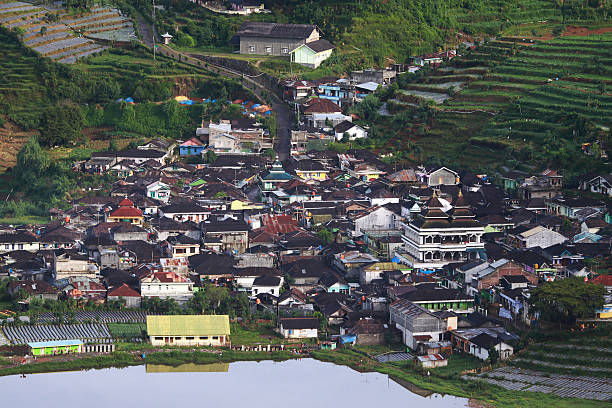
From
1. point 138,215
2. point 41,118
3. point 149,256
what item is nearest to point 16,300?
point 149,256

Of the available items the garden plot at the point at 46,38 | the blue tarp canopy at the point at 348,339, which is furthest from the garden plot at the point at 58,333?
the garden plot at the point at 46,38

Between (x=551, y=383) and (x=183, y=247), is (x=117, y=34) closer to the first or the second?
(x=183, y=247)

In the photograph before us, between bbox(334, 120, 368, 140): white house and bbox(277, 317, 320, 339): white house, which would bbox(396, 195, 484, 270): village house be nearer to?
bbox(277, 317, 320, 339): white house

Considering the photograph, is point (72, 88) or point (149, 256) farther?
point (72, 88)

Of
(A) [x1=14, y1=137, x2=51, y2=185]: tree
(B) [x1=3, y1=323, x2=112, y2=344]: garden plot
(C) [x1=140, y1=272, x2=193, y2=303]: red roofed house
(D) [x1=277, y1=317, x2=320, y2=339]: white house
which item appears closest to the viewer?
(B) [x1=3, y1=323, x2=112, y2=344]: garden plot

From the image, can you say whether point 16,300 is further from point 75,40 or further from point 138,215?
point 75,40

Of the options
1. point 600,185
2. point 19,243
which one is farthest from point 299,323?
point 600,185

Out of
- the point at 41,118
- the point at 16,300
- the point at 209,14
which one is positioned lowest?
the point at 16,300

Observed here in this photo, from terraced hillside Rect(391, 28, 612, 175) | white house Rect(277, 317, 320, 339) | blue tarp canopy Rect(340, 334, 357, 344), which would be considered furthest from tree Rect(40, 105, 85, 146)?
blue tarp canopy Rect(340, 334, 357, 344)
